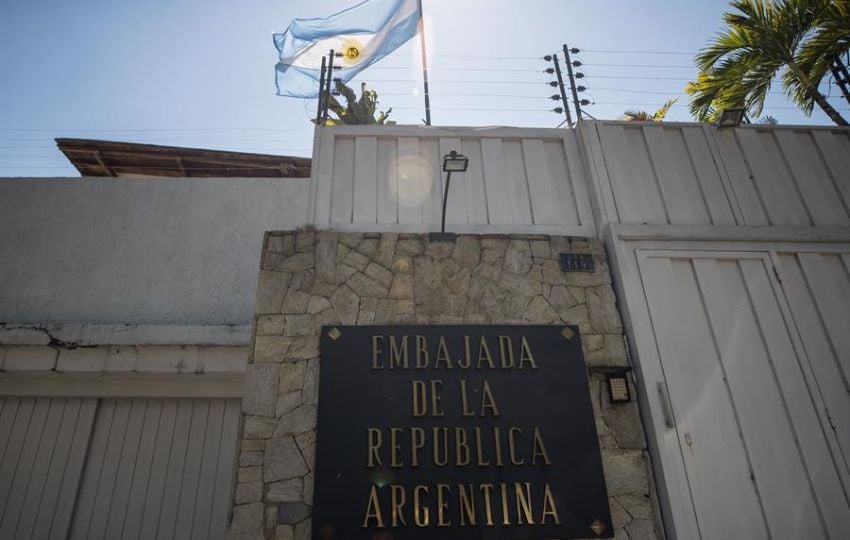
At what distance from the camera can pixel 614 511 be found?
12.3 feet

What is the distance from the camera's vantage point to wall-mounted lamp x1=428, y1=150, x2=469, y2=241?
14.3 ft

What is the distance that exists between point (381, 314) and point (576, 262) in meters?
1.99

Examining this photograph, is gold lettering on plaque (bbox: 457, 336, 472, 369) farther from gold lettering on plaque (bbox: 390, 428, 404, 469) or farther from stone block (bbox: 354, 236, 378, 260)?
stone block (bbox: 354, 236, 378, 260)

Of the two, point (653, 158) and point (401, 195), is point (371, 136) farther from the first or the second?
point (653, 158)

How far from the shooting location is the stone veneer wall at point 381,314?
3.73m

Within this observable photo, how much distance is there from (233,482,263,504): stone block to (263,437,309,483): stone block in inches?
3.0

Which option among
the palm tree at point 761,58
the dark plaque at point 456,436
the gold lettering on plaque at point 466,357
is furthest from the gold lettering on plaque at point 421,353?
the palm tree at point 761,58

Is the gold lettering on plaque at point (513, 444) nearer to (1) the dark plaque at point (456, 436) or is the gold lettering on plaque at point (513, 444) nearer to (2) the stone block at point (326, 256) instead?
(1) the dark plaque at point (456, 436)

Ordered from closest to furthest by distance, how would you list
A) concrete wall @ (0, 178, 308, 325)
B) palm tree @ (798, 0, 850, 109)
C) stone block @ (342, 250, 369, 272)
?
stone block @ (342, 250, 369, 272) < concrete wall @ (0, 178, 308, 325) < palm tree @ (798, 0, 850, 109)

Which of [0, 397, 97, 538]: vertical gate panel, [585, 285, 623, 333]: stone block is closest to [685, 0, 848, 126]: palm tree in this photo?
[585, 285, 623, 333]: stone block

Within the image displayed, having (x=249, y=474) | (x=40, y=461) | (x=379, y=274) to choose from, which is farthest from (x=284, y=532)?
(x=40, y=461)

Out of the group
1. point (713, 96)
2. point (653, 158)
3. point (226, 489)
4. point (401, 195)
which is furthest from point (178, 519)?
point (713, 96)

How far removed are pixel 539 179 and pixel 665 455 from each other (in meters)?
2.91

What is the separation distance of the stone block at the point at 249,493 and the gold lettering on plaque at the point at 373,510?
0.83 meters
